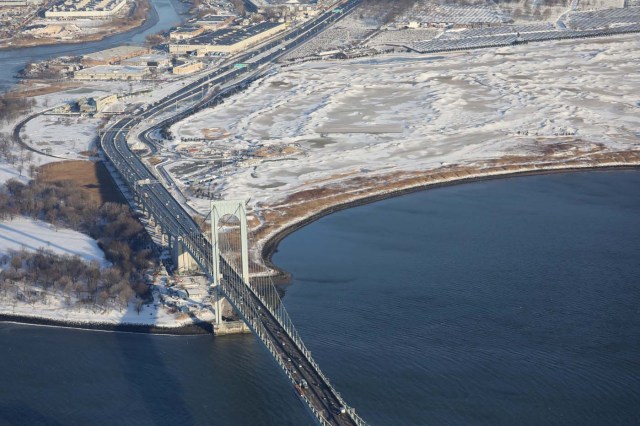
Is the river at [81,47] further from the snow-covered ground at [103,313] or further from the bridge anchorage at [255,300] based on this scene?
the snow-covered ground at [103,313]

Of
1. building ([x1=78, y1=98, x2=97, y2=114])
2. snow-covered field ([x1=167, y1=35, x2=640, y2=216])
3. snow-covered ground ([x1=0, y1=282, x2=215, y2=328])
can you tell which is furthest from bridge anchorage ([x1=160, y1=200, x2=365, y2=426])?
building ([x1=78, y1=98, x2=97, y2=114])

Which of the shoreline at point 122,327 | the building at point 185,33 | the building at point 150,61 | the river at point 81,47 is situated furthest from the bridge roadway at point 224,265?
the building at point 185,33

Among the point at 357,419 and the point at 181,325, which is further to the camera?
the point at 181,325

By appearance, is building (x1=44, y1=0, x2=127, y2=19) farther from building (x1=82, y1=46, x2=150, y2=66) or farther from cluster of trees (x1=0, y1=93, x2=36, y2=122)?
cluster of trees (x1=0, y1=93, x2=36, y2=122)

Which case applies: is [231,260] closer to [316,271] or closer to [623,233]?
[316,271]

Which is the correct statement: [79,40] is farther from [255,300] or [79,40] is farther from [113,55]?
[255,300]

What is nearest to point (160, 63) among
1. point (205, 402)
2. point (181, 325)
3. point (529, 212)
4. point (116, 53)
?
point (116, 53)

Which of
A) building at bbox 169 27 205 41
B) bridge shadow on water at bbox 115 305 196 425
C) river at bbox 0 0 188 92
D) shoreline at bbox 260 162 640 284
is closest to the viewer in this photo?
bridge shadow on water at bbox 115 305 196 425

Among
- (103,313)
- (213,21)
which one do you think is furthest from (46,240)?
(213,21)
